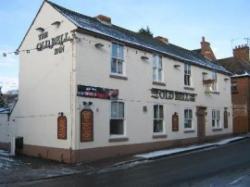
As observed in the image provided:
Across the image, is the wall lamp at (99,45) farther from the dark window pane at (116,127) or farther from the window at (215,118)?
the window at (215,118)

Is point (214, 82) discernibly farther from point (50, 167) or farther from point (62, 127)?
point (50, 167)

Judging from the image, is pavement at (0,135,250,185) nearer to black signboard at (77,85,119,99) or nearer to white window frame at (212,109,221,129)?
black signboard at (77,85,119,99)

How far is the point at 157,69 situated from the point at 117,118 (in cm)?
531

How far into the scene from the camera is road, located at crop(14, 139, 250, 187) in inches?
500

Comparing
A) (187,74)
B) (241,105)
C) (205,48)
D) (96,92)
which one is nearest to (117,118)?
(96,92)

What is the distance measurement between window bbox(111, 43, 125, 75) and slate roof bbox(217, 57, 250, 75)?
22.0 meters

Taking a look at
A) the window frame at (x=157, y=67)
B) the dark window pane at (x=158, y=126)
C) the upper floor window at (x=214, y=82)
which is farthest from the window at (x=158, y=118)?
the upper floor window at (x=214, y=82)

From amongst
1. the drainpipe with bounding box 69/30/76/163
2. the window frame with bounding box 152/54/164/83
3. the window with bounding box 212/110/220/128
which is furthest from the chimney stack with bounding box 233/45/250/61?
the drainpipe with bounding box 69/30/76/163

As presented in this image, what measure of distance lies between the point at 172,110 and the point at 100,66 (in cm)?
757

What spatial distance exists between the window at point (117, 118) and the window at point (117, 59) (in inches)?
73.1

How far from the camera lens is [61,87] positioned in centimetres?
1997

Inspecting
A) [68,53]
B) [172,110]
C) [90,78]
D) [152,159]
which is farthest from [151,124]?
[68,53]

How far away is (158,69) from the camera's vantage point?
25.0 m

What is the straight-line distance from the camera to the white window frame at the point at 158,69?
24.7 meters
